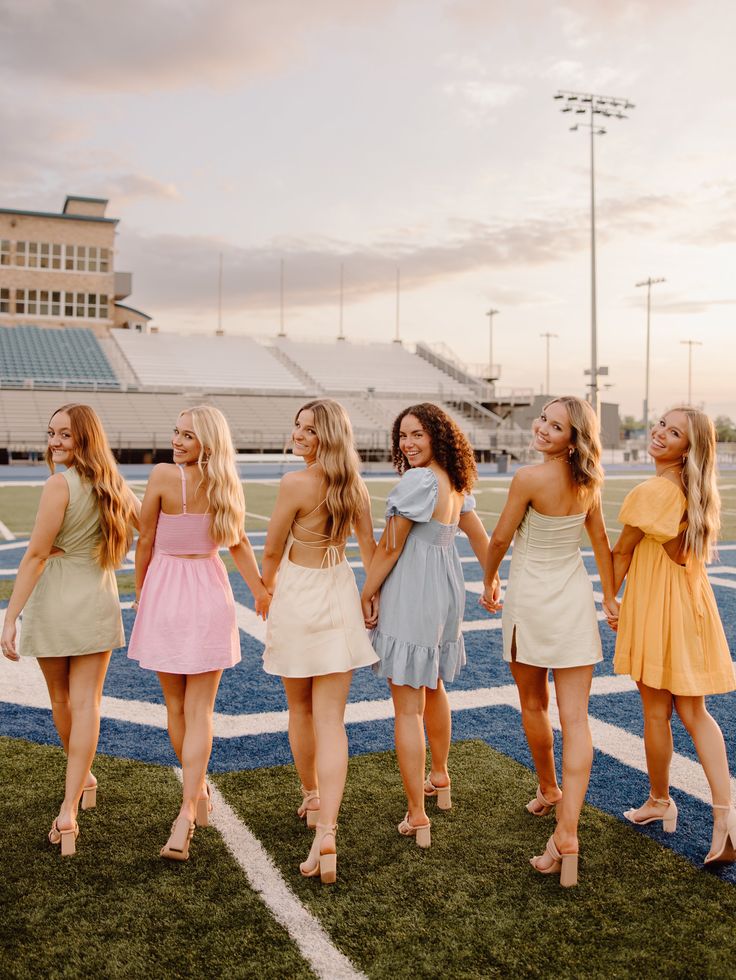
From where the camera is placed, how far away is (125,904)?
3.02 metres

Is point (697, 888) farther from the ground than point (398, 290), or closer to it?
closer to it

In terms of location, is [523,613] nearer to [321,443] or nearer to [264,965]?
[321,443]

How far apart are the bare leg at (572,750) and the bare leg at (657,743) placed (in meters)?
0.33

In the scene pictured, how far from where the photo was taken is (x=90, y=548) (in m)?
3.68

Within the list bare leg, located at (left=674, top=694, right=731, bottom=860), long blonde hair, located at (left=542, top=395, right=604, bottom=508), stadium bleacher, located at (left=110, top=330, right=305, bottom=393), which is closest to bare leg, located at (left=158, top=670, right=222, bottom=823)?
long blonde hair, located at (left=542, top=395, right=604, bottom=508)

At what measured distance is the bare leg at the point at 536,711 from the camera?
358cm

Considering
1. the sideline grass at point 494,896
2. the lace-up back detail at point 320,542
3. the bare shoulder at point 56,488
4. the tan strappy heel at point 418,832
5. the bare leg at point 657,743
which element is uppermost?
the bare shoulder at point 56,488

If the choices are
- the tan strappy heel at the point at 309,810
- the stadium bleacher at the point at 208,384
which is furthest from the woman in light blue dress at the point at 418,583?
the stadium bleacher at the point at 208,384

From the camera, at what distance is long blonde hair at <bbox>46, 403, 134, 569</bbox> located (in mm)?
3611

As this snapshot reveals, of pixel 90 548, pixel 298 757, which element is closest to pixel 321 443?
pixel 90 548

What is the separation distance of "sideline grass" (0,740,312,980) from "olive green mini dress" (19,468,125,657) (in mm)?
788

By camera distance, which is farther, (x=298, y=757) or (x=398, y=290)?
(x=398, y=290)

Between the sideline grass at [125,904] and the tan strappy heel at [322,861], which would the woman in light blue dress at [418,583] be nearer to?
the tan strappy heel at [322,861]

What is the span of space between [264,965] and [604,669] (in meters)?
4.20
